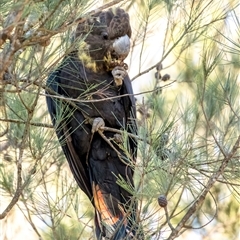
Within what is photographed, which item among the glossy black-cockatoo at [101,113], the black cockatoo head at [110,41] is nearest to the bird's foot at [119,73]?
the glossy black-cockatoo at [101,113]

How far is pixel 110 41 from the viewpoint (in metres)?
2.87

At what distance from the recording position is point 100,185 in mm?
2869

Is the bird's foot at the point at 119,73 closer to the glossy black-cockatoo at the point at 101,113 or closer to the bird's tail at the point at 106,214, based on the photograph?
the glossy black-cockatoo at the point at 101,113

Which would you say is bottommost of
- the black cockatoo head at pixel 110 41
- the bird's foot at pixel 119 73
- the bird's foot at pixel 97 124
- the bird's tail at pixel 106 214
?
the bird's tail at pixel 106 214

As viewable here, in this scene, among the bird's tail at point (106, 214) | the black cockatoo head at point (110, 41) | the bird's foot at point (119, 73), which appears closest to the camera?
the bird's tail at point (106, 214)

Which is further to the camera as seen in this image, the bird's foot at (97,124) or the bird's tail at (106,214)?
the bird's foot at (97,124)

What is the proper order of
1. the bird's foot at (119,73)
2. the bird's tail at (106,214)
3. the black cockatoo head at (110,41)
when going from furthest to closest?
the black cockatoo head at (110,41) → the bird's foot at (119,73) → the bird's tail at (106,214)

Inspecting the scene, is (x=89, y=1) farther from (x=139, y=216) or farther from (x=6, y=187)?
(x=6, y=187)

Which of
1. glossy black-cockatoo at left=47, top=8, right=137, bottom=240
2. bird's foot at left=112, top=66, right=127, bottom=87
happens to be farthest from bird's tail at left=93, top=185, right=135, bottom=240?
bird's foot at left=112, top=66, right=127, bottom=87

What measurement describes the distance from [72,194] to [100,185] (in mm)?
309

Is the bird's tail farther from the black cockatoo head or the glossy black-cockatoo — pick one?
the black cockatoo head

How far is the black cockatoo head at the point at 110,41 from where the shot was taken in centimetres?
282

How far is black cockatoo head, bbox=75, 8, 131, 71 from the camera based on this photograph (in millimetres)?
2820

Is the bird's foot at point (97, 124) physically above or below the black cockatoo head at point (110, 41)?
below
